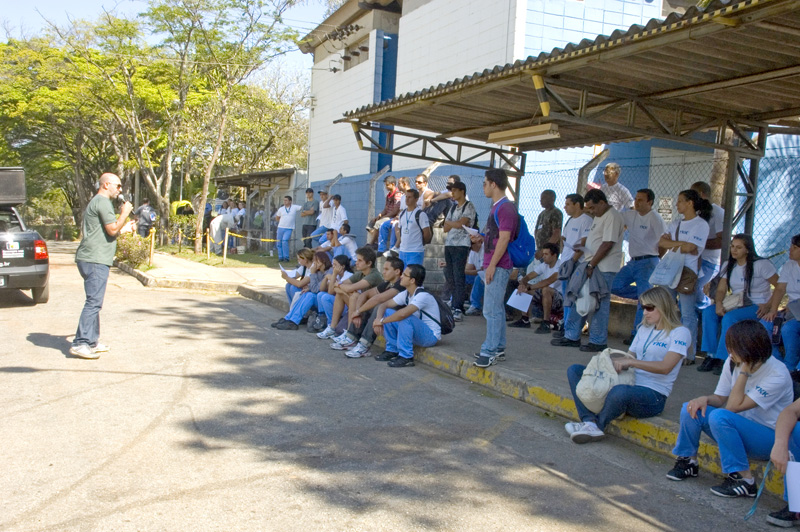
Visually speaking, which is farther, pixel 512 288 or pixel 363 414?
pixel 512 288

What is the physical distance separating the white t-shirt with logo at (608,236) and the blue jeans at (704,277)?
2.74ft

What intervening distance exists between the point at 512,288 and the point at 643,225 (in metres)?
2.27

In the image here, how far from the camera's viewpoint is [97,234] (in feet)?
24.0

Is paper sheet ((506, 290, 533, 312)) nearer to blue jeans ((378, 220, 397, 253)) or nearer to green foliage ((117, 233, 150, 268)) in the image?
blue jeans ((378, 220, 397, 253))

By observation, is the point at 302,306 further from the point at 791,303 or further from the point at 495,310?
the point at 791,303

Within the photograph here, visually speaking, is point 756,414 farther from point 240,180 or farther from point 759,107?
point 240,180

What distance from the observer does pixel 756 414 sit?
4250mm

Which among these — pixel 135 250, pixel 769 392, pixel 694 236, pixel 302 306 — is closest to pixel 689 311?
pixel 694 236

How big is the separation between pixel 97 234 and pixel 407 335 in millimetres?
3408

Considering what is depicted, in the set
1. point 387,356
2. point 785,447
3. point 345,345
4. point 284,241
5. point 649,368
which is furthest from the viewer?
point 284,241

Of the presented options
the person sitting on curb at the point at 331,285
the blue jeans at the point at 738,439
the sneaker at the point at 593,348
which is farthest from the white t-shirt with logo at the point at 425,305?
the blue jeans at the point at 738,439

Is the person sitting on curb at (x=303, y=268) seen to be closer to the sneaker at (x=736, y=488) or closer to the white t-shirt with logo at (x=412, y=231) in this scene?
the white t-shirt with logo at (x=412, y=231)

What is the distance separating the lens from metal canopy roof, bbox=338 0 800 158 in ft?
17.8

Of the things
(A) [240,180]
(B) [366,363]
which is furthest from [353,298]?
(A) [240,180]
